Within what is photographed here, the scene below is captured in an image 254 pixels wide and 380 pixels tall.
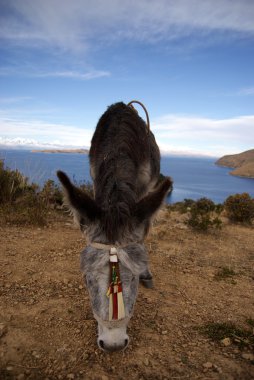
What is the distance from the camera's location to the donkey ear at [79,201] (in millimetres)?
2693

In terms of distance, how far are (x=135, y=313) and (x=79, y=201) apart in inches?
90.0

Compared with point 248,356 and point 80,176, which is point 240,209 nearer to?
point 248,356

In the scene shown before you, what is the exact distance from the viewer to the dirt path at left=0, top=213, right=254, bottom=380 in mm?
2975

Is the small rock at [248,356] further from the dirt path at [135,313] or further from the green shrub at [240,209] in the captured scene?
the green shrub at [240,209]

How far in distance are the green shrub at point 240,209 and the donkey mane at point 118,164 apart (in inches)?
219

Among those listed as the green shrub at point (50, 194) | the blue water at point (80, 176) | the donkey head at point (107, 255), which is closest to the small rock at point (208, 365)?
the donkey head at point (107, 255)

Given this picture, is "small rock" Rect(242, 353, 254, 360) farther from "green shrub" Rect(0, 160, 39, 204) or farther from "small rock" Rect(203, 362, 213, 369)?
"green shrub" Rect(0, 160, 39, 204)

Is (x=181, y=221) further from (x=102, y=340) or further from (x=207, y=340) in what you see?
(x=102, y=340)

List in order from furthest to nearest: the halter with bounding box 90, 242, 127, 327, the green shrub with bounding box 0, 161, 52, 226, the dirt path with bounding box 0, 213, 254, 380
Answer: the green shrub with bounding box 0, 161, 52, 226
the dirt path with bounding box 0, 213, 254, 380
the halter with bounding box 90, 242, 127, 327

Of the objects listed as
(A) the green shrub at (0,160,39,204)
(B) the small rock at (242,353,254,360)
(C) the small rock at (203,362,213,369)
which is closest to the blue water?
(A) the green shrub at (0,160,39,204)

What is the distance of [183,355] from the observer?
126 inches

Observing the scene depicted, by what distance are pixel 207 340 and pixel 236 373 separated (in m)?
0.60

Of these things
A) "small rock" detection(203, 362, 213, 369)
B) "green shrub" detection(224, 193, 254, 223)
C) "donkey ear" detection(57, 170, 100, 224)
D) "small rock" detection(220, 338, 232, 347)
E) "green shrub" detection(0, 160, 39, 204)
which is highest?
"donkey ear" detection(57, 170, 100, 224)

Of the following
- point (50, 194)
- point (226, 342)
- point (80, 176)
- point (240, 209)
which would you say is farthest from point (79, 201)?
point (80, 176)
